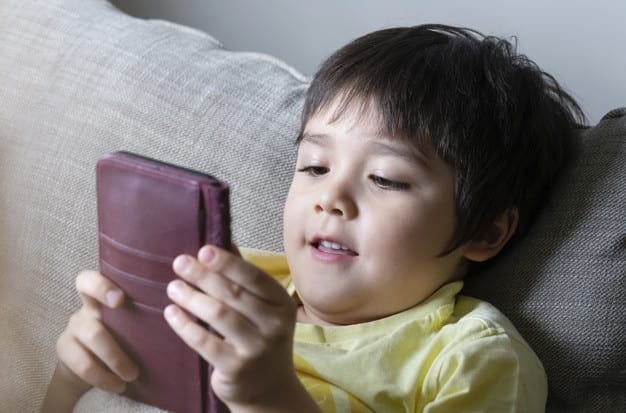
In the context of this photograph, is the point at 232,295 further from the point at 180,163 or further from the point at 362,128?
the point at 180,163

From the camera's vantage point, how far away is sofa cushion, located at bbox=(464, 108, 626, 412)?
938 mm

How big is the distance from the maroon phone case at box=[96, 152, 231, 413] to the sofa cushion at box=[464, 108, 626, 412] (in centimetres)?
41

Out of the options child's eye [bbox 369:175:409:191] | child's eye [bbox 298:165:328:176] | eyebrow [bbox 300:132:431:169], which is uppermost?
eyebrow [bbox 300:132:431:169]

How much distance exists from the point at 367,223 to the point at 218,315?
30 cm

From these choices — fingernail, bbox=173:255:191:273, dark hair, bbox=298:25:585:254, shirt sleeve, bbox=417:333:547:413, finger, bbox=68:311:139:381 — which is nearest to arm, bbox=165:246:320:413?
fingernail, bbox=173:255:191:273

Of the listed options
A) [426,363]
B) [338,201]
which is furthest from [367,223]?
[426,363]

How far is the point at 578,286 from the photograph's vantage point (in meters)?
0.95

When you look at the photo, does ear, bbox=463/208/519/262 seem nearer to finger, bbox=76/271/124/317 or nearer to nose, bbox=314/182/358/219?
nose, bbox=314/182/358/219

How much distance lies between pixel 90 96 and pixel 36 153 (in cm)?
11

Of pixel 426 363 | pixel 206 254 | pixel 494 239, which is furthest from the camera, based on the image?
pixel 494 239

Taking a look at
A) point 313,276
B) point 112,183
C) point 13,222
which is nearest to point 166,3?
point 13,222

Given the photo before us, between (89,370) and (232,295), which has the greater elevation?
(232,295)

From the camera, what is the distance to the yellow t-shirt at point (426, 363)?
836 millimetres

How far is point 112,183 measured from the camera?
68 centimetres
